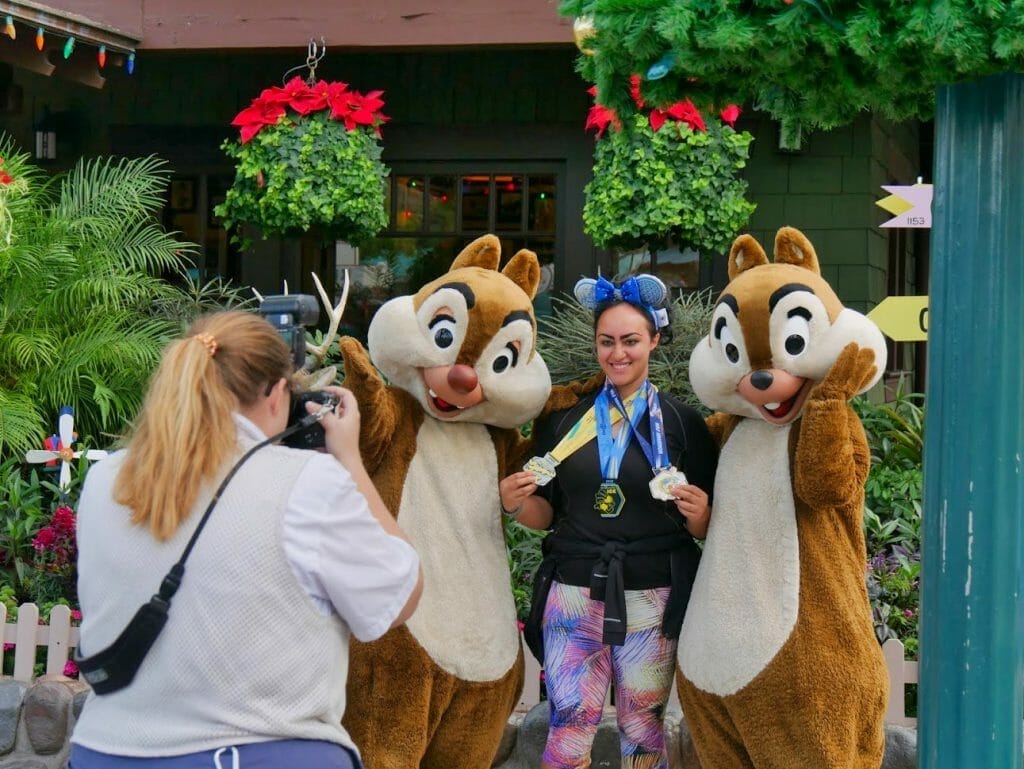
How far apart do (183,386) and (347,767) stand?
0.72 meters

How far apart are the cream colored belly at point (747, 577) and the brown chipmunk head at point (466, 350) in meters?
0.66

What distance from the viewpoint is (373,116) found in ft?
22.2

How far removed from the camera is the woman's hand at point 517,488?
3.54 meters

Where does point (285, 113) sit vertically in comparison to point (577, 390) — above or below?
above

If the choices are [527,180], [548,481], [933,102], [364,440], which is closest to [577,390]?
[548,481]

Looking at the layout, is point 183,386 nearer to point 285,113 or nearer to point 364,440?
point 364,440

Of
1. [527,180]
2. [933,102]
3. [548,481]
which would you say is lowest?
[548,481]

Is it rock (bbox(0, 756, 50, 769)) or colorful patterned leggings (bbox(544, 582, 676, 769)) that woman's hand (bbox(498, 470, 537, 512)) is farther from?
rock (bbox(0, 756, 50, 769))

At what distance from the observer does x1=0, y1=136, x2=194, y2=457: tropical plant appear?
6.14 meters

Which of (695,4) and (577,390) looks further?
(577,390)

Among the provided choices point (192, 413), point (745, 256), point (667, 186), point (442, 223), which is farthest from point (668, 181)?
point (192, 413)

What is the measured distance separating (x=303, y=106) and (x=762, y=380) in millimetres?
3977

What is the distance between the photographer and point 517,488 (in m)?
3.56

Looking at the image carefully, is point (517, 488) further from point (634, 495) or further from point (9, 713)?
point (9, 713)
